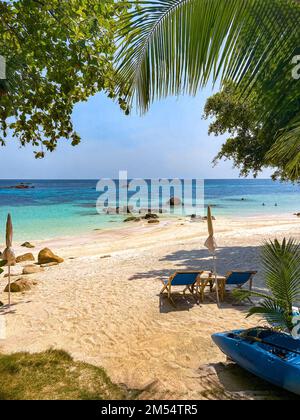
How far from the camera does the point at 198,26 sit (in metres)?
2.35

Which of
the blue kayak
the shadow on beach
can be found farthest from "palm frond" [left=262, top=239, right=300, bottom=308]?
the shadow on beach

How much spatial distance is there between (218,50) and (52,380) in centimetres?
499

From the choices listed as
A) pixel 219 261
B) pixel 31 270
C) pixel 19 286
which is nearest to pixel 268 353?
pixel 19 286

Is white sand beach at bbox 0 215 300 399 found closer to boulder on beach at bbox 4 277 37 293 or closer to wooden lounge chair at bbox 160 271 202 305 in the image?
boulder on beach at bbox 4 277 37 293

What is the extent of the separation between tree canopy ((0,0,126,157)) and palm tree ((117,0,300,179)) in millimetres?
1109

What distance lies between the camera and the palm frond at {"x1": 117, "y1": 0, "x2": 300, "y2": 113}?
80.3 inches

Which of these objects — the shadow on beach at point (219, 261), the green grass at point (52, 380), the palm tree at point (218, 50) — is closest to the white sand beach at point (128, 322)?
the shadow on beach at point (219, 261)

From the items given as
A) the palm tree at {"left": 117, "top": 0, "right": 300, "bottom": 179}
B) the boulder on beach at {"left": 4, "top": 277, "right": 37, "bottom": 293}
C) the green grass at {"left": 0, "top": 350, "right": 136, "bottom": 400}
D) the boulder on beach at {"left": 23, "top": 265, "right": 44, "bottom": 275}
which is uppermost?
the palm tree at {"left": 117, "top": 0, "right": 300, "bottom": 179}

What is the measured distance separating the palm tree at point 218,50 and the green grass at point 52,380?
13.1 feet

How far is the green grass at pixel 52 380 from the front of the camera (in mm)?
4176

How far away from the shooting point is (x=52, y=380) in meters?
4.57

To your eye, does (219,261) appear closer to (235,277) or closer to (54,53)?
(235,277)
